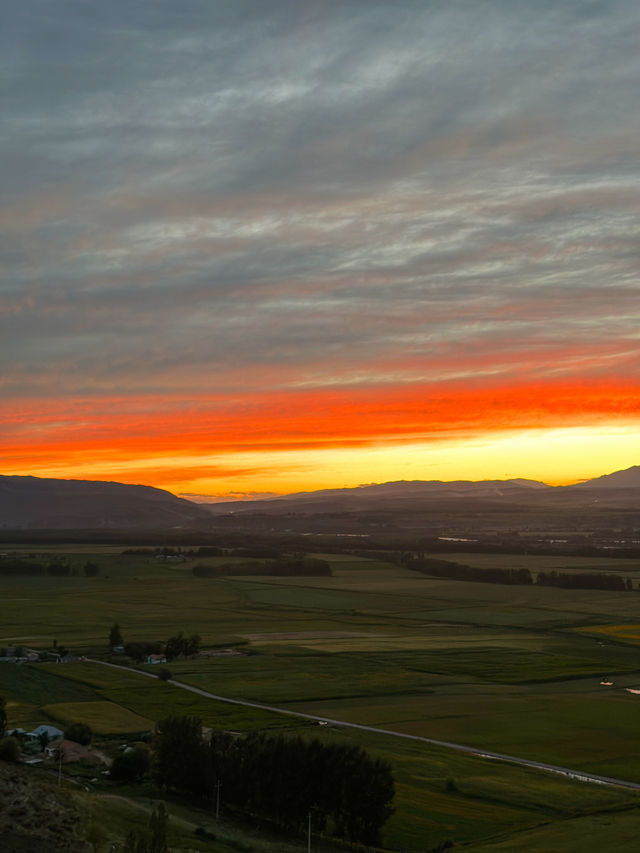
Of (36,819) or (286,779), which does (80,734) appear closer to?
(286,779)

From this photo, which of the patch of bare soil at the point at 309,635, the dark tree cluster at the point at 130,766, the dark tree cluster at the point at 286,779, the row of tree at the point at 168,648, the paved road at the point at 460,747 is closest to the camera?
the dark tree cluster at the point at 286,779

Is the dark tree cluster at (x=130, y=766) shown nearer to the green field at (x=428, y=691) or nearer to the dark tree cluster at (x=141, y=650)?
the green field at (x=428, y=691)

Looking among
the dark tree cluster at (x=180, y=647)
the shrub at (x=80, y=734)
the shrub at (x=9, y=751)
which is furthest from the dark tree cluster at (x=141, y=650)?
the shrub at (x=9, y=751)

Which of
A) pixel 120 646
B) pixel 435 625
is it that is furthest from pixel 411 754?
pixel 435 625

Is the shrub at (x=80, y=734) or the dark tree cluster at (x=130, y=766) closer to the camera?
the dark tree cluster at (x=130, y=766)

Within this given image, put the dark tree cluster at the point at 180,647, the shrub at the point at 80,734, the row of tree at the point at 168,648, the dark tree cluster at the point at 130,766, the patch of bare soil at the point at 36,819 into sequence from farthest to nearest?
1. the dark tree cluster at the point at 180,647
2. the row of tree at the point at 168,648
3. the shrub at the point at 80,734
4. the dark tree cluster at the point at 130,766
5. the patch of bare soil at the point at 36,819

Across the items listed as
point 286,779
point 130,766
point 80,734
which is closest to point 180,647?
point 80,734

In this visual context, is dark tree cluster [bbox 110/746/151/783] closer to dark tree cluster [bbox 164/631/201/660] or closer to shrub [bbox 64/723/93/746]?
shrub [bbox 64/723/93/746]

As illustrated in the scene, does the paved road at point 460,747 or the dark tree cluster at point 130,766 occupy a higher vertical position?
the dark tree cluster at point 130,766
